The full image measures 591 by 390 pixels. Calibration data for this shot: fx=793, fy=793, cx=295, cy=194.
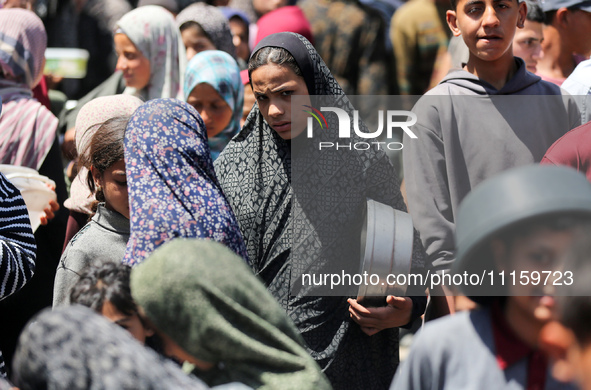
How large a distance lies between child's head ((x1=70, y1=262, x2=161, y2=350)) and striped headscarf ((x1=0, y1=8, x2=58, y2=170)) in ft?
5.96

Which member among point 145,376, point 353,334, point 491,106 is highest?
point 491,106

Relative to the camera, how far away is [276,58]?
3047 mm

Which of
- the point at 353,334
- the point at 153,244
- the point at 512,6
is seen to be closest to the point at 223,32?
the point at 512,6

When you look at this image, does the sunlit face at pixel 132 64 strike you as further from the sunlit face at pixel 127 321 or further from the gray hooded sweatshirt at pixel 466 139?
the sunlit face at pixel 127 321

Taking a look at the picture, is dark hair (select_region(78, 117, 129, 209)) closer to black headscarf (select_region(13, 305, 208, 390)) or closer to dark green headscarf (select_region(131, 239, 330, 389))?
dark green headscarf (select_region(131, 239, 330, 389))

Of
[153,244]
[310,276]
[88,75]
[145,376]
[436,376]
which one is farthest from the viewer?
[88,75]

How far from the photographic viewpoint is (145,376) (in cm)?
151

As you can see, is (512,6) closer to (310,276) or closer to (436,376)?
(310,276)

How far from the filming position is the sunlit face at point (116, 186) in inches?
111

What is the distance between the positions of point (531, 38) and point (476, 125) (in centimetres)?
186

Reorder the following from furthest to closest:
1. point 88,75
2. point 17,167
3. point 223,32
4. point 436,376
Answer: point 88,75
point 223,32
point 17,167
point 436,376

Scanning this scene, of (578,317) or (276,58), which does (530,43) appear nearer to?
(276,58)

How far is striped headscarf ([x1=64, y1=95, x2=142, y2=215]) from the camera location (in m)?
3.31

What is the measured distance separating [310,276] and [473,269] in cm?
123
